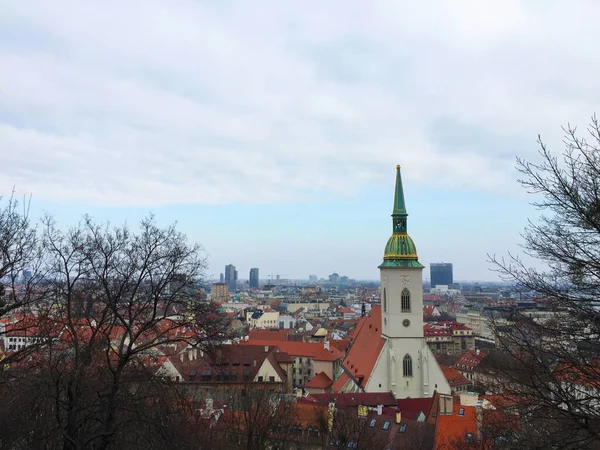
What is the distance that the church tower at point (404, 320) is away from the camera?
46938 millimetres

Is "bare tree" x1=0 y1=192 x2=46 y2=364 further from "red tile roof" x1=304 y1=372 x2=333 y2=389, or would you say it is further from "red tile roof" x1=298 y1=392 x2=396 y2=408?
"red tile roof" x1=304 y1=372 x2=333 y2=389

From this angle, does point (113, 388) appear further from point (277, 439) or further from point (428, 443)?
point (428, 443)

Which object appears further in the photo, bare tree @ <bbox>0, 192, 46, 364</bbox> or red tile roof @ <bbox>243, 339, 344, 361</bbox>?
red tile roof @ <bbox>243, 339, 344, 361</bbox>

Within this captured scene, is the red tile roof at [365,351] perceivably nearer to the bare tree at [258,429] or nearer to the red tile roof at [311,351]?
the red tile roof at [311,351]

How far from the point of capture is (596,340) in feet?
35.2

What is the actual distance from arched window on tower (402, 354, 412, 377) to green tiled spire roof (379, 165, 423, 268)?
7.71 m

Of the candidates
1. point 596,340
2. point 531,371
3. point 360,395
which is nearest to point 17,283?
point 531,371

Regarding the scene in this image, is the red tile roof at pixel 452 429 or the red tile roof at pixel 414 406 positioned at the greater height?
the red tile roof at pixel 452 429

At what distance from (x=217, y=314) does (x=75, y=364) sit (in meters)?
A: 4.39

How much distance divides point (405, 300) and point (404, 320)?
1.71 meters

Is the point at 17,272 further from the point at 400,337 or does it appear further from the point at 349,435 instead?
the point at 400,337

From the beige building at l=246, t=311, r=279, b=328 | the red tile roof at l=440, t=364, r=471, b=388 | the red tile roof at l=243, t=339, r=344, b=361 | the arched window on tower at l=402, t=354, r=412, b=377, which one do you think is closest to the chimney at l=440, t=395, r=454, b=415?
the arched window on tower at l=402, t=354, r=412, b=377

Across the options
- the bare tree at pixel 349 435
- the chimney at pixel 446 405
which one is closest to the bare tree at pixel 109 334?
the bare tree at pixel 349 435

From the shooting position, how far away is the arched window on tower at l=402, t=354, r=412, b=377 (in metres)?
47.2
